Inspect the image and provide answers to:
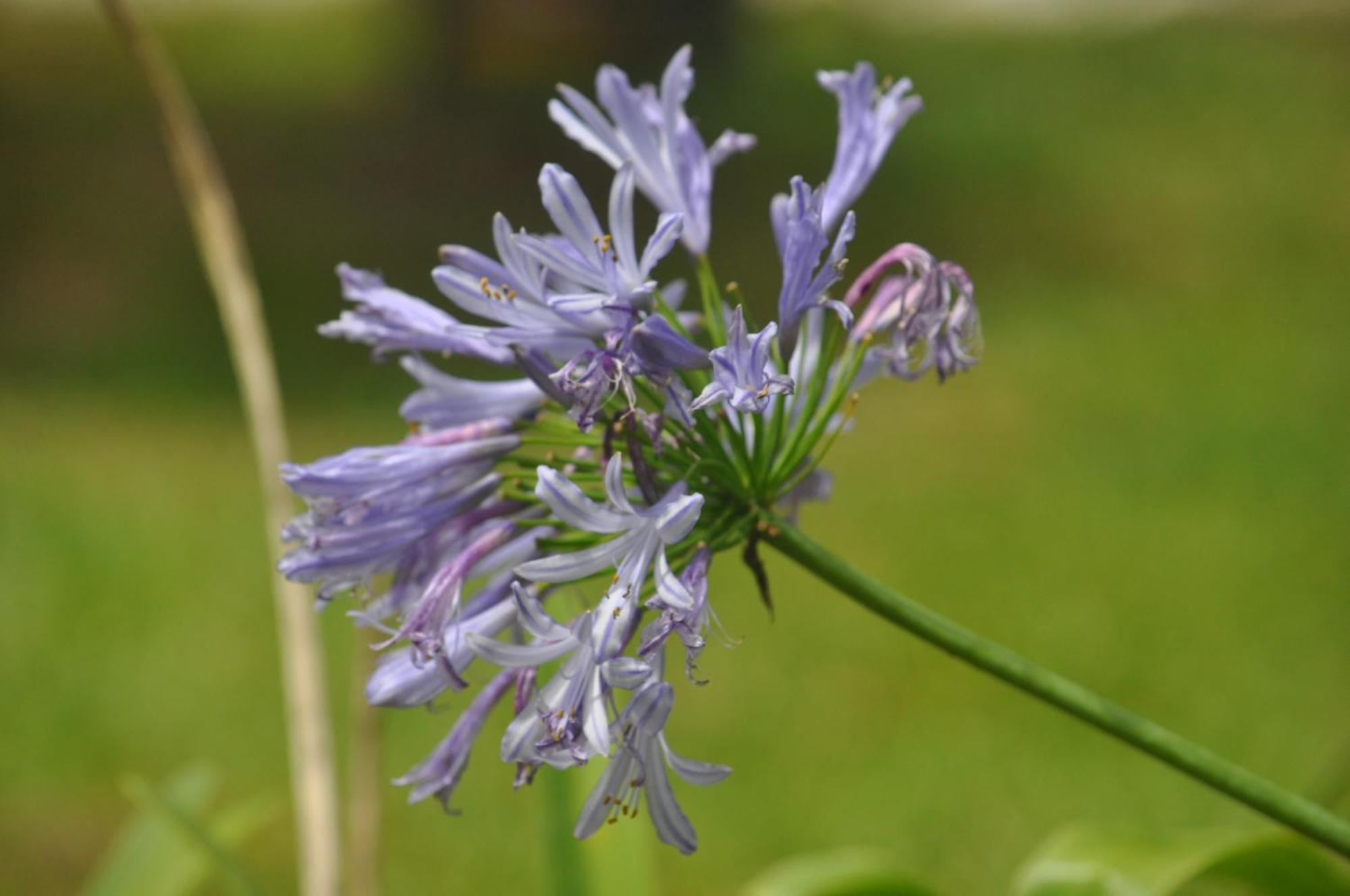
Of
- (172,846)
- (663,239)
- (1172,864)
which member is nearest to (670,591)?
(663,239)

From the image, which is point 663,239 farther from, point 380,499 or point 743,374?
point 380,499

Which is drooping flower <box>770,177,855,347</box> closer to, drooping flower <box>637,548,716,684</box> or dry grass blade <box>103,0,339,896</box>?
drooping flower <box>637,548,716,684</box>

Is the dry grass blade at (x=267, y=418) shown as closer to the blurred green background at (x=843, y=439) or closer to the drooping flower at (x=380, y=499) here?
the drooping flower at (x=380, y=499)

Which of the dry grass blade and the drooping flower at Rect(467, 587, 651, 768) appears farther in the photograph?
the dry grass blade

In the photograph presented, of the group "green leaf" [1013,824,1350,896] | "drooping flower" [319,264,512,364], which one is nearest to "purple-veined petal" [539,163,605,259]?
"drooping flower" [319,264,512,364]

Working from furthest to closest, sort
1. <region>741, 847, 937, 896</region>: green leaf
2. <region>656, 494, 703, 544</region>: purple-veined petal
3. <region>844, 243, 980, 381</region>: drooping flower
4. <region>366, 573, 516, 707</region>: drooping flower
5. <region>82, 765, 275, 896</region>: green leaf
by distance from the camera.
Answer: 1. <region>82, 765, 275, 896</region>: green leaf
2. <region>741, 847, 937, 896</region>: green leaf
3. <region>844, 243, 980, 381</region>: drooping flower
4. <region>366, 573, 516, 707</region>: drooping flower
5. <region>656, 494, 703, 544</region>: purple-veined petal

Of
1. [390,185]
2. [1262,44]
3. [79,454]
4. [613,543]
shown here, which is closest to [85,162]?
[390,185]
